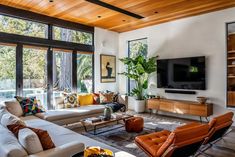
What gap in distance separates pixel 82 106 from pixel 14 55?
7.48ft

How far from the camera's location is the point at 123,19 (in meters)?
5.88

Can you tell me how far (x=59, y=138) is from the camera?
2.68 metres

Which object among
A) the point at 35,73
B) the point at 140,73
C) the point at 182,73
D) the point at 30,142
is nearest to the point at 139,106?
the point at 140,73

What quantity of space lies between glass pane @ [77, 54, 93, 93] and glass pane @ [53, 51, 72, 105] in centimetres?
34

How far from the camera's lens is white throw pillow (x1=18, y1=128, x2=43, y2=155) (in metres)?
1.86

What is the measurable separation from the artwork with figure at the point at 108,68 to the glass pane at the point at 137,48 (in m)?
0.74

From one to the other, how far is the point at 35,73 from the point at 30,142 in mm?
3880

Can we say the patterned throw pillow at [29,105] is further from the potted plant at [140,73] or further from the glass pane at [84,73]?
the potted plant at [140,73]

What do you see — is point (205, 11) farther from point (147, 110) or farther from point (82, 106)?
point (82, 106)

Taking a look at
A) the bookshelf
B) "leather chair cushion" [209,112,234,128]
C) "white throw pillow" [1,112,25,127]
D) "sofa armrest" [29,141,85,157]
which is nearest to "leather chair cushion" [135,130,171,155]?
"leather chair cushion" [209,112,234,128]

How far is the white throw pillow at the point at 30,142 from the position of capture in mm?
1856

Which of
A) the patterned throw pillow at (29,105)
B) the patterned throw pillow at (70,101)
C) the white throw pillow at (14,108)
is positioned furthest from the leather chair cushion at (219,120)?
the white throw pillow at (14,108)

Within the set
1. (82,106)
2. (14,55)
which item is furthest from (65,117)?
(14,55)

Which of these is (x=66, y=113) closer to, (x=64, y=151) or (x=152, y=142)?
(x=152, y=142)
